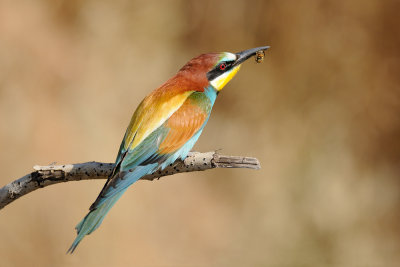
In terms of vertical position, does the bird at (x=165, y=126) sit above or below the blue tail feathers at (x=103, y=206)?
above

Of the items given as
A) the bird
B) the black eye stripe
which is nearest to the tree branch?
the bird

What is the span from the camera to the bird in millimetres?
2062

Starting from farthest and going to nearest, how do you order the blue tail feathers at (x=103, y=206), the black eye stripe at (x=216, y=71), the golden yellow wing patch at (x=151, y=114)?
the black eye stripe at (x=216, y=71), the golden yellow wing patch at (x=151, y=114), the blue tail feathers at (x=103, y=206)

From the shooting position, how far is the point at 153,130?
7.39ft

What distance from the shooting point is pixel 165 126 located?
2.29m

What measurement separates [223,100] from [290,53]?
693 millimetres

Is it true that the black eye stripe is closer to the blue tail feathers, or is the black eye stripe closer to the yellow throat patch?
the yellow throat patch

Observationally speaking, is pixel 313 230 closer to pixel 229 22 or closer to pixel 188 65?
pixel 229 22

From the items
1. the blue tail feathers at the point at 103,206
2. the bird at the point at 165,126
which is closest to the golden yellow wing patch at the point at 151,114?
the bird at the point at 165,126

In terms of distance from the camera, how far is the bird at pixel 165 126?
81.2 inches

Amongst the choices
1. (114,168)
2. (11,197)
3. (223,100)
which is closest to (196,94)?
(114,168)

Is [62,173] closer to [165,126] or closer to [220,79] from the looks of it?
[165,126]

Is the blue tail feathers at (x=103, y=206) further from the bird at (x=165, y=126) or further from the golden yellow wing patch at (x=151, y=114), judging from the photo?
the golden yellow wing patch at (x=151, y=114)

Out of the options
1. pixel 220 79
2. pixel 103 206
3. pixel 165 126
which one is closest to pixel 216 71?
pixel 220 79
